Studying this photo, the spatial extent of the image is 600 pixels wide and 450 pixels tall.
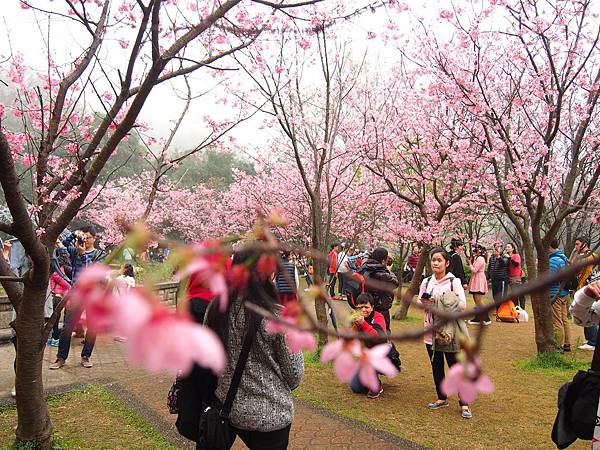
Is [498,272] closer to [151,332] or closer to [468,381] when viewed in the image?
[468,381]

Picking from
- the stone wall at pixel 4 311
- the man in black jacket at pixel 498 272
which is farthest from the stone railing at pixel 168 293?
the man in black jacket at pixel 498 272

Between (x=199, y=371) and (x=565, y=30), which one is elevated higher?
(x=565, y=30)

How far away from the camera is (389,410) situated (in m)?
5.10

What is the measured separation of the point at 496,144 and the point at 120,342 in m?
7.49

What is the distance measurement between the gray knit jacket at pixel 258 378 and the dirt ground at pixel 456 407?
2.17 meters

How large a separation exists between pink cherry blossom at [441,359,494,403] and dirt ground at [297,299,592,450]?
348 centimetres

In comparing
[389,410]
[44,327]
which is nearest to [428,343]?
[389,410]

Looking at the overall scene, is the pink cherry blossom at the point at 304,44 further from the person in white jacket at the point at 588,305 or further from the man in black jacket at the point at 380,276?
the person in white jacket at the point at 588,305

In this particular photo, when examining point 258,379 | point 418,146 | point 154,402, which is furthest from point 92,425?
point 418,146

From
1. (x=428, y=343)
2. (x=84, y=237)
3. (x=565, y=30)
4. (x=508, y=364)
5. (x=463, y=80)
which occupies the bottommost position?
(x=508, y=364)

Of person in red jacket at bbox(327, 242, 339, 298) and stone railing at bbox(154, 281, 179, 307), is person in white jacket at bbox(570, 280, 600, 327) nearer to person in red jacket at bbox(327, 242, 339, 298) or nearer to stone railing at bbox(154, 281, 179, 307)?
person in red jacket at bbox(327, 242, 339, 298)

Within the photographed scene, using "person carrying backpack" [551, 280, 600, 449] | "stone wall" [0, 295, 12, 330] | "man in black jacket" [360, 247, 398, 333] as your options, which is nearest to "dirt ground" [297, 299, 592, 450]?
"man in black jacket" [360, 247, 398, 333]

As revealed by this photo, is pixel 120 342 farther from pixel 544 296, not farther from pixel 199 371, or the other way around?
pixel 544 296

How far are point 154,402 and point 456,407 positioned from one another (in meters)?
3.15
